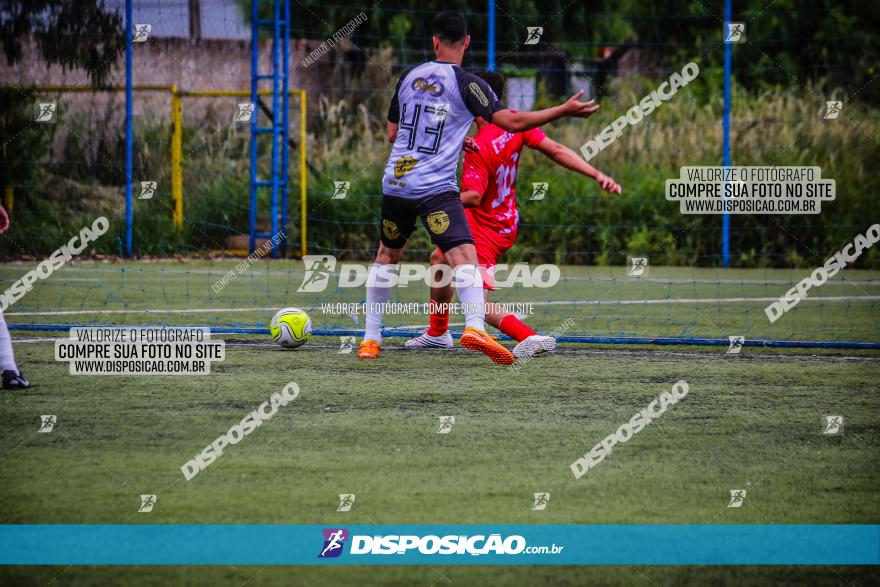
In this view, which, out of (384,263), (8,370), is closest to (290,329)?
(384,263)

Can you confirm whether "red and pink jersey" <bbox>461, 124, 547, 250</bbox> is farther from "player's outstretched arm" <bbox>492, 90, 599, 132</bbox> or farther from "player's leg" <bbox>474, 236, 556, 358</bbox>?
"player's outstretched arm" <bbox>492, 90, 599, 132</bbox>

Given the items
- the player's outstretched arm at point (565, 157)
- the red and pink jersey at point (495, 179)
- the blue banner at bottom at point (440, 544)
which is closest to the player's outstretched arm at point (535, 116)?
the player's outstretched arm at point (565, 157)

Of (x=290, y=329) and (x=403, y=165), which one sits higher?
(x=403, y=165)

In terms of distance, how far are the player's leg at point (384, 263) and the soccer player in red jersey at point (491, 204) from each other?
465 mm

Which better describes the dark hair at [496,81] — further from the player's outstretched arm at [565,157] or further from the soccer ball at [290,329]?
the soccer ball at [290,329]

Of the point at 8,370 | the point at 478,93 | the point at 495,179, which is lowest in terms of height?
the point at 8,370

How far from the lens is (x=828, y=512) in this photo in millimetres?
4605

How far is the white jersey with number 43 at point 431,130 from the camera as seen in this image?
26.9ft

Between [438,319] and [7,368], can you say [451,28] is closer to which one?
[438,319]

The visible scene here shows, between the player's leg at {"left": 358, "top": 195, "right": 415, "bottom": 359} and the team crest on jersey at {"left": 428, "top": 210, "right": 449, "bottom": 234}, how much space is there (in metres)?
0.19

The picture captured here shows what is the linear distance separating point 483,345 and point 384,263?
1180mm

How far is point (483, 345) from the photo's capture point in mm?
7855

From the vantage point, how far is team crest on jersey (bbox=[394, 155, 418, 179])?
27.2 feet

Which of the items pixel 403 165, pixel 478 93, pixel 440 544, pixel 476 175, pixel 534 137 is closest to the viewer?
pixel 440 544
